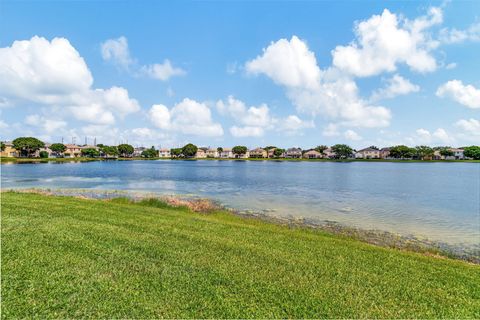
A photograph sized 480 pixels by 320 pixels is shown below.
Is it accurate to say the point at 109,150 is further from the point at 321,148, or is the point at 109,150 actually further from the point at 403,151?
the point at 403,151

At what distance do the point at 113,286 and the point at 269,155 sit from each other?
623 feet

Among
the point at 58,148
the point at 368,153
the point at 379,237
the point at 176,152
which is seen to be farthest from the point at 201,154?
the point at 379,237

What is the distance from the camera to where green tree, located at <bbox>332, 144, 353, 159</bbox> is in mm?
161250

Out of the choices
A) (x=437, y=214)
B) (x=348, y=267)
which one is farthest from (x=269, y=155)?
(x=348, y=267)

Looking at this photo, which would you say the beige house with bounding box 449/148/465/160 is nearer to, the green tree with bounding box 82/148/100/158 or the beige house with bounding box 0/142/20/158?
the green tree with bounding box 82/148/100/158

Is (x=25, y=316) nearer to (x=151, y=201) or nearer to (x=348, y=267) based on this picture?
(x=348, y=267)

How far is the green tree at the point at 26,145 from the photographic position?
11488 centimetres

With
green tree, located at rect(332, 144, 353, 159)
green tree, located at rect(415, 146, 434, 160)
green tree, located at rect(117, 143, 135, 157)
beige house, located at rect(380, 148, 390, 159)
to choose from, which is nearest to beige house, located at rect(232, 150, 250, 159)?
green tree, located at rect(332, 144, 353, 159)

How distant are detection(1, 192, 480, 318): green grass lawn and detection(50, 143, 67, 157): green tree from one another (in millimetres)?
155673

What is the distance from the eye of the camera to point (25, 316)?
412cm

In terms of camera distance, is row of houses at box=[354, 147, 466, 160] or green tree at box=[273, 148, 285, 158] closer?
row of houses at box=[354, 147, 466, 160]

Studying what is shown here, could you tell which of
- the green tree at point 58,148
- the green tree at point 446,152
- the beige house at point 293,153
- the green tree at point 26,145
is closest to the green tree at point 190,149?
the beige house at point 293,153

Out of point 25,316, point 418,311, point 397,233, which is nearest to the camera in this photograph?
point 25,316

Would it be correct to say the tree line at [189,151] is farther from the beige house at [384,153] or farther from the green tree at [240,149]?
the beige house at [384,153]
